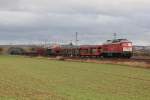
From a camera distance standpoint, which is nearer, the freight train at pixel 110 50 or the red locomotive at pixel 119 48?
the red locomotive at pixel 119 48

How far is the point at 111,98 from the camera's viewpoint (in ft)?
61.2

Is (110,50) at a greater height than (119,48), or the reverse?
(119,48)

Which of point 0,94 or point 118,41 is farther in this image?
point 118,41

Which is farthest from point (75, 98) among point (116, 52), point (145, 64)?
point (116, 52)

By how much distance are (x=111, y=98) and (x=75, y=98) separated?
159 cm

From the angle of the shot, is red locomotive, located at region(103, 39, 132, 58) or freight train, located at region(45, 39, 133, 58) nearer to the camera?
red locomotive, located at region(103, 39, 132, 58)

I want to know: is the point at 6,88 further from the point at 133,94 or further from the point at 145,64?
the point at 145,64

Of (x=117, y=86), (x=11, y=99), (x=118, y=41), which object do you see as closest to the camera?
(x=11, y=99)

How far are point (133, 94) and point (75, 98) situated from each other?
11.1 ft

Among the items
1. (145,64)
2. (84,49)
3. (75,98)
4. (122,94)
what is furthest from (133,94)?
(84,49)

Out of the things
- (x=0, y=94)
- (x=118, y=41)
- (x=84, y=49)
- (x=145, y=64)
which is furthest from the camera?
(x=84, y=49)

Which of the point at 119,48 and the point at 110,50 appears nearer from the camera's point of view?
the point at 119,48

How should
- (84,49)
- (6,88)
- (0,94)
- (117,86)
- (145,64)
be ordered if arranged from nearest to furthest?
(0,94) → (6,88) → (117,86) → (145,64) → (84,49)

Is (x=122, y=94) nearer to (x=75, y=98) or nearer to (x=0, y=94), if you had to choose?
(x=75, y=98)
